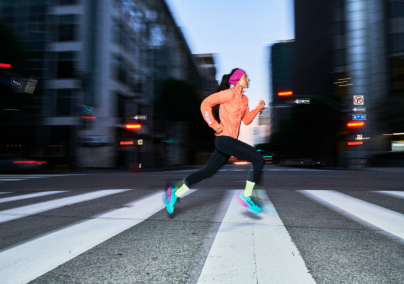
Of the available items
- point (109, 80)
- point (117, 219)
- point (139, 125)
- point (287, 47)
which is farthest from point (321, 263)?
point (287, 47)

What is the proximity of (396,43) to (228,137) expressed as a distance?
3629cm

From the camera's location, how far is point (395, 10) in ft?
103

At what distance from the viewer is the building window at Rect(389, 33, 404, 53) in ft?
102

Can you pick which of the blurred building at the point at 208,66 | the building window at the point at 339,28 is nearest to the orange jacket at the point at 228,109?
the building window at the point at 339,28

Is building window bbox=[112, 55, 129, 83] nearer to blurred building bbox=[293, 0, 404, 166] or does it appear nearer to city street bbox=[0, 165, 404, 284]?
blurred building bbox=[293, 0, 404, 166]

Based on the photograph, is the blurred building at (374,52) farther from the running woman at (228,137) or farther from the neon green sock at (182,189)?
the neon green sock at (182,189)

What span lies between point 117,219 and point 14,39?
19081 mm

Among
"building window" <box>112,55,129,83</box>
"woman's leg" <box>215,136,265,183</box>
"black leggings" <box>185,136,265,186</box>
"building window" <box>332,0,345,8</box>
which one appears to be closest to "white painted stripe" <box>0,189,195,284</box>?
"black leggings" <box>185,136,265,186</box>

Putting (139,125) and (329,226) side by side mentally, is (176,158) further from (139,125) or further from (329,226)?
(329,226)

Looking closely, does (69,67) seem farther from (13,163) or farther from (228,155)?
(228,155)

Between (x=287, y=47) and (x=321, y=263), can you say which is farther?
(x=287, y=47)

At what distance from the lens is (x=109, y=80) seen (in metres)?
26.3

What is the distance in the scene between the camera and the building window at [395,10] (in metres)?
31.1

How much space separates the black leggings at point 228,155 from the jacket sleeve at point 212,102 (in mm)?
251
